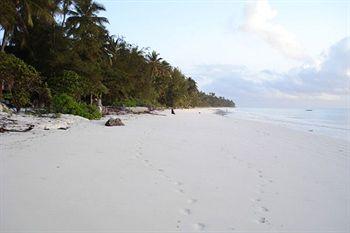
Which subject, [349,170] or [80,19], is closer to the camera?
[349,170]

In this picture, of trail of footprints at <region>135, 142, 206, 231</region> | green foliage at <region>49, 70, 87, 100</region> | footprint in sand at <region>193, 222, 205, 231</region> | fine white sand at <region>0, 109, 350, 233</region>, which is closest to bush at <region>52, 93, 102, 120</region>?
green foliage at <region>49, 70, 87, 100</region>

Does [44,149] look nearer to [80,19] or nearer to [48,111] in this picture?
[48,111]

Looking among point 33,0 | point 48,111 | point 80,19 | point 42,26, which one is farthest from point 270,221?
point 80,19

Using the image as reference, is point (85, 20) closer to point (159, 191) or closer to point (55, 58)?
point (55, 58)

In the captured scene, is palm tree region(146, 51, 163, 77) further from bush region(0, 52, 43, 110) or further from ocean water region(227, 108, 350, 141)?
bush region(0, 52, 43, 110)

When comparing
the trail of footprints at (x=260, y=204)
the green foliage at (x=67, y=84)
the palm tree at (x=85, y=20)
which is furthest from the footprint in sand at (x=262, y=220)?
the palm tree at (x=85, y=20)

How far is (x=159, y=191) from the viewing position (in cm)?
489

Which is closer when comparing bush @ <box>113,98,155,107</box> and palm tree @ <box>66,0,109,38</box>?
palm tree @ <box>66,0,109,38</box>

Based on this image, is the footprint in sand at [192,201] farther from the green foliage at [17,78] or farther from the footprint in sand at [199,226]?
the green foliage at [17,78]

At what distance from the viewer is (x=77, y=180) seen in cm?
511

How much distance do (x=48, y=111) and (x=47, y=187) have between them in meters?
11.9

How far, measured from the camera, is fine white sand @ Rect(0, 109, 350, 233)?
378 centimetres

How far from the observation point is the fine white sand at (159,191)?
378 cm

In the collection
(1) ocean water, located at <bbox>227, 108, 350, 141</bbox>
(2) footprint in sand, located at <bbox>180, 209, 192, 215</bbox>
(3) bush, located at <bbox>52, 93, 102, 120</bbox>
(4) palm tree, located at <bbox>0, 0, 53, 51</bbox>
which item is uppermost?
(4) palm tree, located at <bbox>0, 0, 53, 51</bbox>
